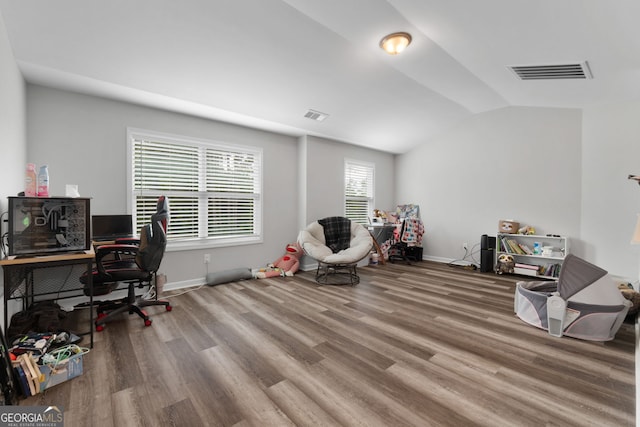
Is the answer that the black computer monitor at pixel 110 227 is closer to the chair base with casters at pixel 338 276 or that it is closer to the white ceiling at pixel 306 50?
the white ceiling at pixel 306 50

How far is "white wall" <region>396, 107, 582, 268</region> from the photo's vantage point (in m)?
4.40

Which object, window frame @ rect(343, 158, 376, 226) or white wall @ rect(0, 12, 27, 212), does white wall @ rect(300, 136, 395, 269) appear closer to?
window frame @ rect(343, 158, 376, 226)

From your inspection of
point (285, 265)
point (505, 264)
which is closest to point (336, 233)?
point (285, 265)

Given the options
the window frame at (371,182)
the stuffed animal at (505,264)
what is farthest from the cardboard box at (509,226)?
the window frame at (371,182)

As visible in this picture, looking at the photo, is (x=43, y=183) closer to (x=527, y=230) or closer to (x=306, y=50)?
(x=306, y=50)

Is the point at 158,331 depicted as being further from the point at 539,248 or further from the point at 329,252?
the point at 539,248

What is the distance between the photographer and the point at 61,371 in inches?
68.5

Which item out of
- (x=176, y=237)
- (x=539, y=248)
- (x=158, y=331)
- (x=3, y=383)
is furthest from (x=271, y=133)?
(x=539, y=248)

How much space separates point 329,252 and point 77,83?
3.60m

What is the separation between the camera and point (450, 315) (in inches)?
114

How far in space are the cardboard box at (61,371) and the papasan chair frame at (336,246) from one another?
273 centimetres

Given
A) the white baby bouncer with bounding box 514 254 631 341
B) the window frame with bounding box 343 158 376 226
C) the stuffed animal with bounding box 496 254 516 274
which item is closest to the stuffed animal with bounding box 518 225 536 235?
the stuffed animal with bounding box 496 254 516 274

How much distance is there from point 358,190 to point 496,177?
261cm

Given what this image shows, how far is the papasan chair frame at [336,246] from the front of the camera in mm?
4087
